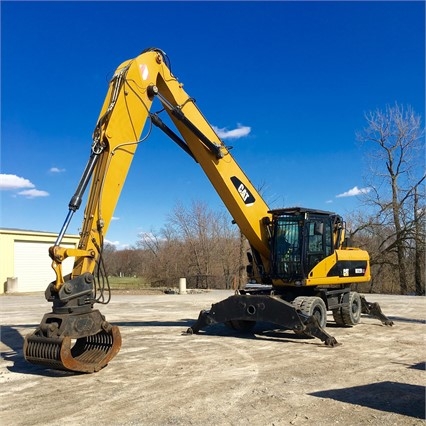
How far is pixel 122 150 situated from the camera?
7.83 m

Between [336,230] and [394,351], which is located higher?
[336,230]

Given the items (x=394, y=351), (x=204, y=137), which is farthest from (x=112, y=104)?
(x=394, y=351)

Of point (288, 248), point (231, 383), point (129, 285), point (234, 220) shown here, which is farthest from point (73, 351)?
point (129, 285)

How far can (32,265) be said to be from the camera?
2948 centimetres

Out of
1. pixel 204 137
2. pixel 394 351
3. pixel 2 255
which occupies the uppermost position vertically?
pixel 204 137

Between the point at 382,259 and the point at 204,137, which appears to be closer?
the point at 204,137

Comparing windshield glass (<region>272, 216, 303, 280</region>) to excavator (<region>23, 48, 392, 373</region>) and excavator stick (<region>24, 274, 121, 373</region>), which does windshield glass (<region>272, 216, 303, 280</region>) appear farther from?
excavator stick (<region>24, 274, 121, 373</region>)

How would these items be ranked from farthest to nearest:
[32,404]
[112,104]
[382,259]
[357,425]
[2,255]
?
[382,259], [2,255], [112,104], [32,404], [357,425]

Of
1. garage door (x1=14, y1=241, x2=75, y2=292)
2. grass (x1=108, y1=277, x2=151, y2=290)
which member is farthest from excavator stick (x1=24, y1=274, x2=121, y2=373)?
garage door (x1=14, y1=241, x2=75, y2=292)

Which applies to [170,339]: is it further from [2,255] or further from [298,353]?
[2,255]

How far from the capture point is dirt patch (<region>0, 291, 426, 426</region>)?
507cm

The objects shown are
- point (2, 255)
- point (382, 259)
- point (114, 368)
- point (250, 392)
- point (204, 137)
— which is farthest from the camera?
point (382, 259)

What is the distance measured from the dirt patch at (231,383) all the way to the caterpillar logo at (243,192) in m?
2.99

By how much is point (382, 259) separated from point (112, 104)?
1097 inches
